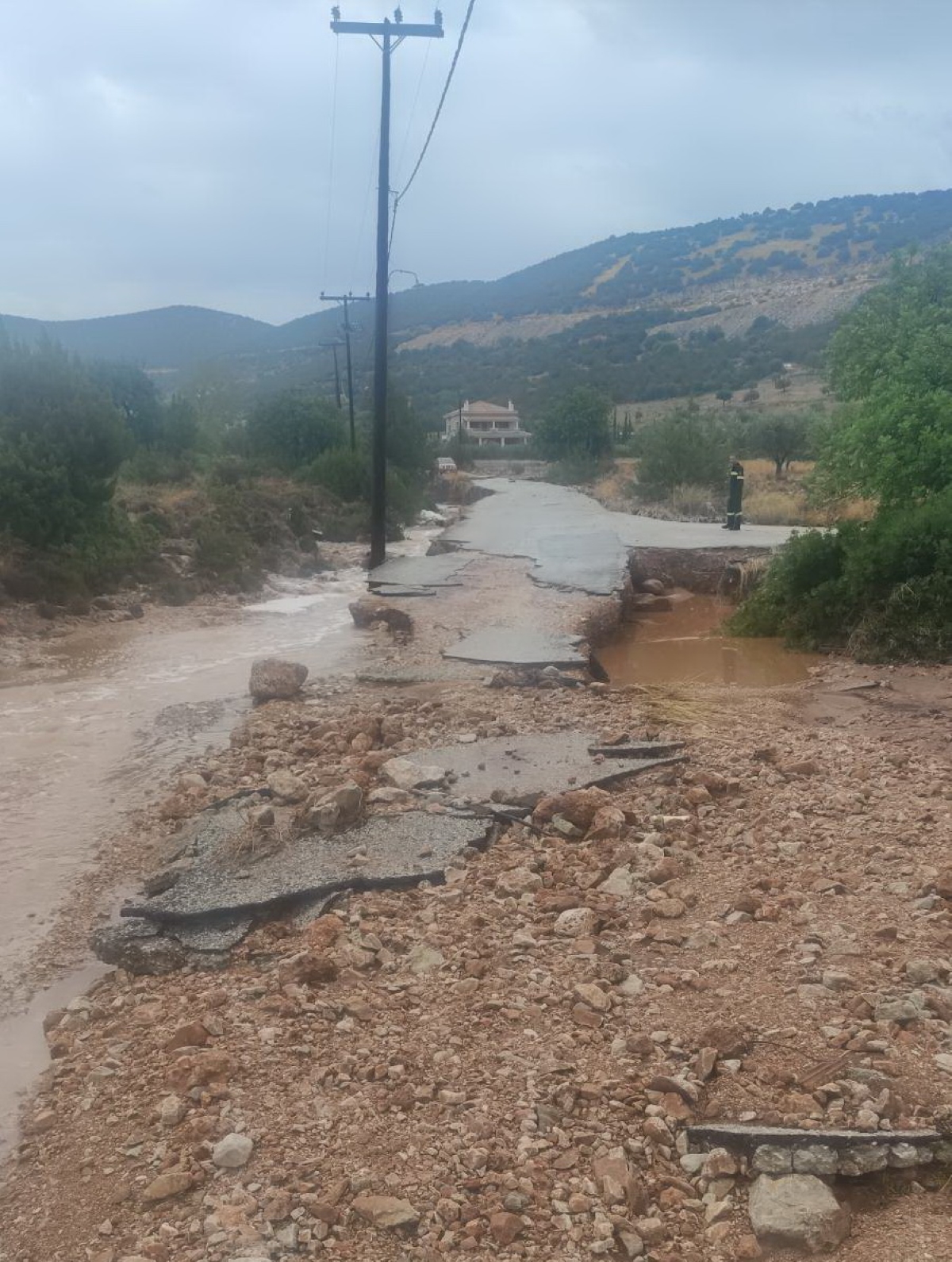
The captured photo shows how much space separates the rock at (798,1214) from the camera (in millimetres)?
2492

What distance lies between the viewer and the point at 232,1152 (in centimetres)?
299

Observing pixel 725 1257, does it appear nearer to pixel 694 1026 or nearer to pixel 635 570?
pixel 694 1026

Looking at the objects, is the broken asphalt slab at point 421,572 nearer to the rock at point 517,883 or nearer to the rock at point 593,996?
the rock at point 517,883

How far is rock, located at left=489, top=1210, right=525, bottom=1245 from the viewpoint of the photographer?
2.60 metres

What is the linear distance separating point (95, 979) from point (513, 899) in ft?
5.76

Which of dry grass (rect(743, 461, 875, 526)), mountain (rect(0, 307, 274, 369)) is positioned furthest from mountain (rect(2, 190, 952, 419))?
dry grass (rect(743, 461, 875, 526))

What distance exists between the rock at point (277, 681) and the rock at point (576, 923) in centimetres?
479

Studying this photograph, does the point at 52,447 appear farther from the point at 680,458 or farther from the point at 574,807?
the point at 680,458

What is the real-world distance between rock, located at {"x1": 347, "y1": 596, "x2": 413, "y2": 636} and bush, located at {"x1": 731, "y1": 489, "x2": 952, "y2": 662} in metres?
3.55

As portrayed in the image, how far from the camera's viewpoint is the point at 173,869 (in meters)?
5.04

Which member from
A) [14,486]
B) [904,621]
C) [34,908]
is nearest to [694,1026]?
[34,908]

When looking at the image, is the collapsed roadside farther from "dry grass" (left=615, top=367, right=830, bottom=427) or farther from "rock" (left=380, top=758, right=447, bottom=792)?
"dry grass" (left=615, top=367, right=830, bottom=427)

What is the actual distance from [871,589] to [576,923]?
6.83 m

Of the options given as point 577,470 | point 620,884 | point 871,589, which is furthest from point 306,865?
point 577,470
